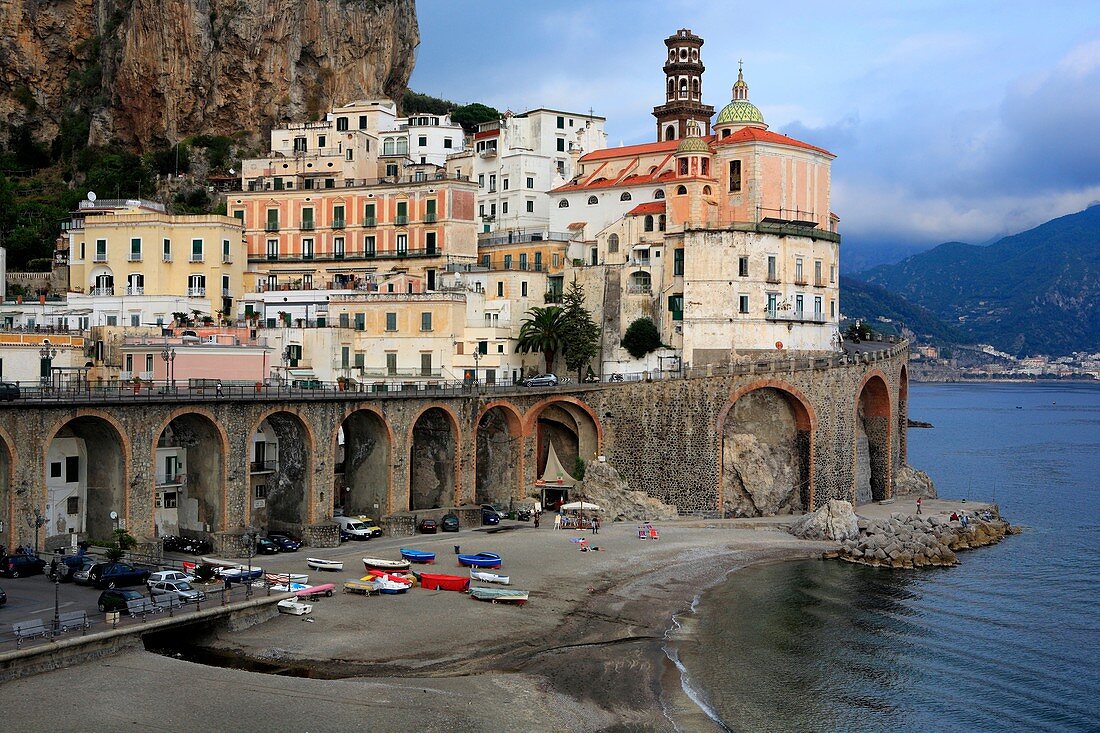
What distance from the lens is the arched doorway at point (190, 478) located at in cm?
6150

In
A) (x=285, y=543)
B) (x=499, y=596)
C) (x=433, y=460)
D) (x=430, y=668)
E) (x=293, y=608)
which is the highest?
(x=433, y=460)

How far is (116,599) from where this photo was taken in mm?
45812

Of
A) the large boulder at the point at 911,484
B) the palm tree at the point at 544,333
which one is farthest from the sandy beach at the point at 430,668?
the large boulder at the point at 911,484

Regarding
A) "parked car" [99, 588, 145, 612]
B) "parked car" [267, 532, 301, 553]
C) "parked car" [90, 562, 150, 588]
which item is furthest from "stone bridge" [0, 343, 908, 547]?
"parked car" [99, 588, 145, 612]

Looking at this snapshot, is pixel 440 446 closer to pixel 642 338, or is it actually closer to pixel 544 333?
pixel 544 333

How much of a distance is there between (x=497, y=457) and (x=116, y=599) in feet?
126

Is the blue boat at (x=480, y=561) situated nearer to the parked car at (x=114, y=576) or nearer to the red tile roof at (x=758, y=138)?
the parked car at (x=114, y=576)

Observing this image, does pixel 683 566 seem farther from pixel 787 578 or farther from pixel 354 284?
pixel 354 284

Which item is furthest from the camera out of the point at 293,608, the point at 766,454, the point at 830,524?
the point at 766,454

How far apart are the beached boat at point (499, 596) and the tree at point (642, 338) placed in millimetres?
37090

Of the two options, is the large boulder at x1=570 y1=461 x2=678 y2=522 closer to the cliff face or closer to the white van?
the white van

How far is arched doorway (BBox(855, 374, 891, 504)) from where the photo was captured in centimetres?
9481

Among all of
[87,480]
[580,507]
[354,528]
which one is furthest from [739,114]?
[87,480]

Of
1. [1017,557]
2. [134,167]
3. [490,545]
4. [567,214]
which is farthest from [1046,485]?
[134,167]
